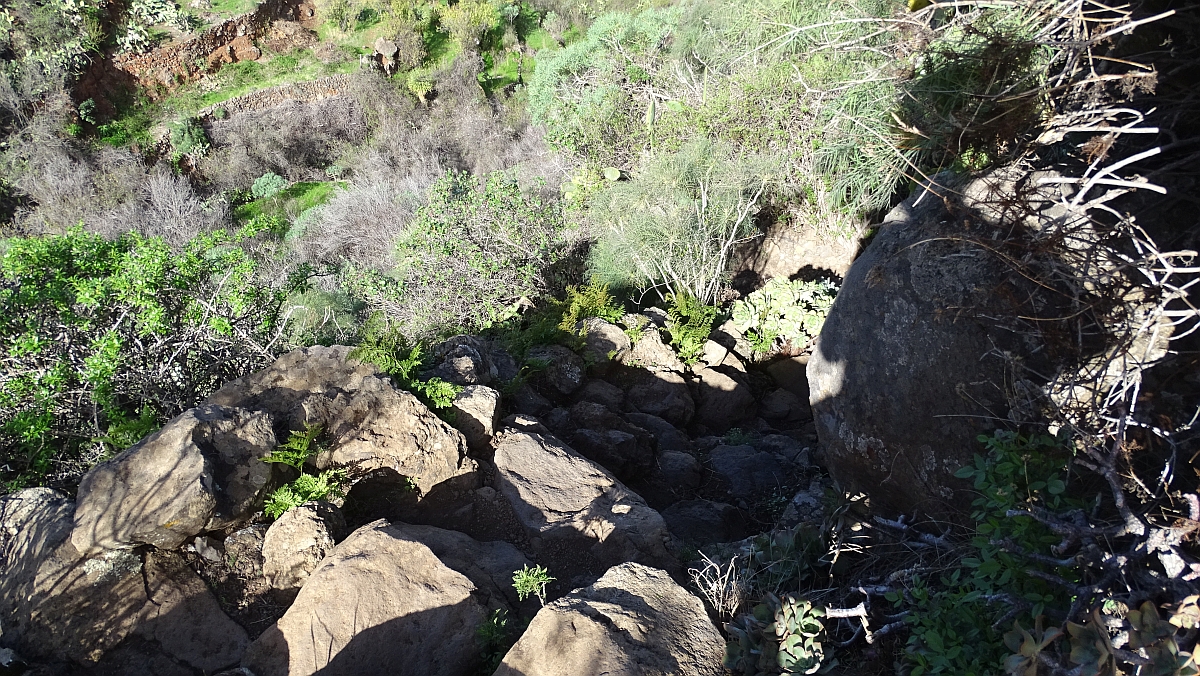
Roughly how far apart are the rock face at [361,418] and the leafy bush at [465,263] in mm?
3221

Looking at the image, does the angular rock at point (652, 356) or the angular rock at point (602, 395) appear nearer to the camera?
the angular rock at point (602, 395)

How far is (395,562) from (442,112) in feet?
61.2

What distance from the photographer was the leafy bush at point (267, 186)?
17016 mm

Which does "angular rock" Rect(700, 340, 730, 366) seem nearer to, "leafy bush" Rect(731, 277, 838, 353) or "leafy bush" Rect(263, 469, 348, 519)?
"leafy bush" Rect(731, 277, 838, 353)

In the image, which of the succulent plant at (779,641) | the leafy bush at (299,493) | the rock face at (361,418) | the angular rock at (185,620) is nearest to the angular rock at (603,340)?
the rock face at (361,418)

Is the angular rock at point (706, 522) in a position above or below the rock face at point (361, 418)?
below

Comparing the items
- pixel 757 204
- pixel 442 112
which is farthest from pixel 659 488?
pixel 442 112

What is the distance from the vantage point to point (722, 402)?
22.7ft

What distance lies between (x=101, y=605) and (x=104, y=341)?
A: 5.93 feet

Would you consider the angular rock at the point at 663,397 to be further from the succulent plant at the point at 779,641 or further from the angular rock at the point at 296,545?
the succulent plant at the point at 779,641

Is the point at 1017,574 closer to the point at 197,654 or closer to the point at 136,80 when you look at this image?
the point at 197,654

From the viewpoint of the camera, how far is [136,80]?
1919 cm

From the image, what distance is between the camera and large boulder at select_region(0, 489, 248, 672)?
3014 millimetres

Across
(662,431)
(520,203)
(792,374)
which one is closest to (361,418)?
(662,431)
